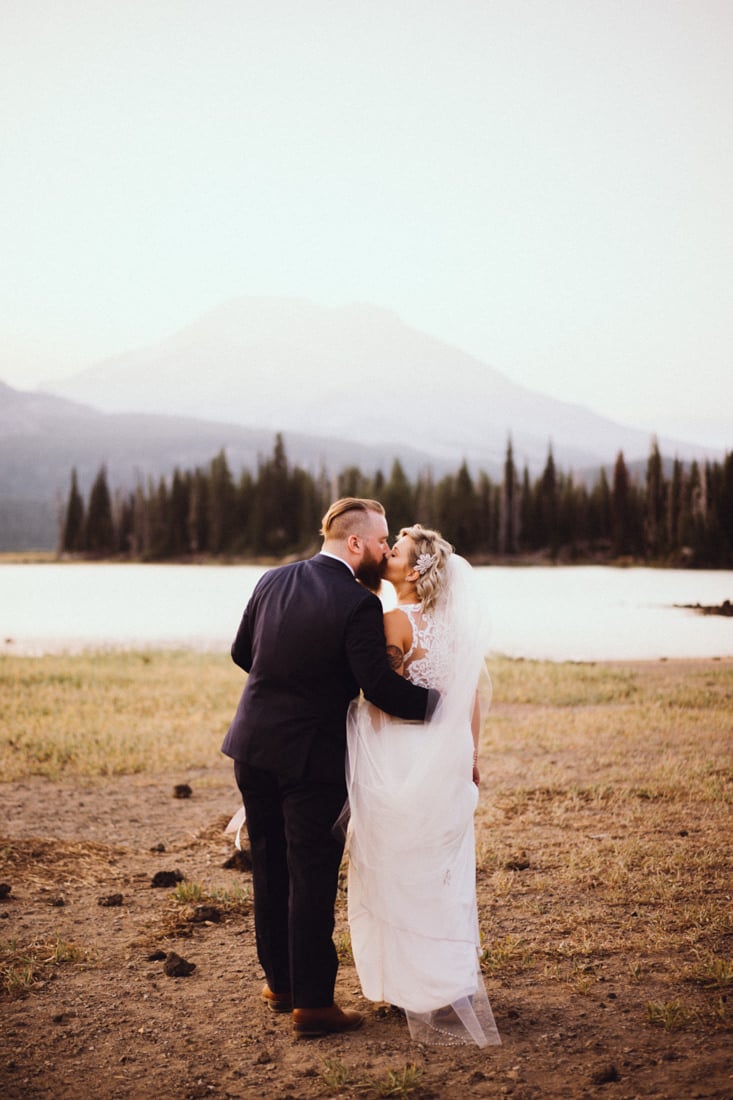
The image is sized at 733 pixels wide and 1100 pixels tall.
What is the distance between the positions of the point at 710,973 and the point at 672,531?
1585 cm

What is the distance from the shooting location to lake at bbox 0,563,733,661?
18.3 meters

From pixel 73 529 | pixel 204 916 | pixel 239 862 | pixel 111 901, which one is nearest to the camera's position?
pixel 204 916

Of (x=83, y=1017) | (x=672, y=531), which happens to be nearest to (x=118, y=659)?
(x=672, y=531)

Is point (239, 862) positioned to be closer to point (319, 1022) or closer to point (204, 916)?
point (204, 916)

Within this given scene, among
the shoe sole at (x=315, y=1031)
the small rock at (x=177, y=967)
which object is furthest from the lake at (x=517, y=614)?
the small rock at (x=177, y=967)

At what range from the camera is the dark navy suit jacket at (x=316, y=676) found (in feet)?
15.5

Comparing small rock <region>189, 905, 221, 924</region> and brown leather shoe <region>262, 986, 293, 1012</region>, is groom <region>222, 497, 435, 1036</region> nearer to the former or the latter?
brown leather shoe <region>262, 986, 293, 1012</region>

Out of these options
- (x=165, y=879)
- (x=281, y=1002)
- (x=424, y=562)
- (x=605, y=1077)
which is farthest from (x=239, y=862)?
(x=605, y=1077)

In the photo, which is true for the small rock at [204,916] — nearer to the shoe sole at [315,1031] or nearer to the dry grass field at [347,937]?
the dry grass field at [347,937]

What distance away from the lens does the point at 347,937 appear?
643 centimetres

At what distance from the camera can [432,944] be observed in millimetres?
4828

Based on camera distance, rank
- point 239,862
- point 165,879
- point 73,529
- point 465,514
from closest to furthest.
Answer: point 165,879, point 239,862, point 465,514, point 73,529

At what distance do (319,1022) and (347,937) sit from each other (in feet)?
5.26

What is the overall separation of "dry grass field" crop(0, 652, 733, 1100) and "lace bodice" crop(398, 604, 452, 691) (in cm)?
183
